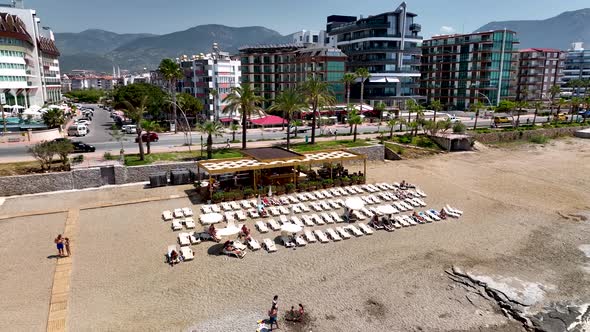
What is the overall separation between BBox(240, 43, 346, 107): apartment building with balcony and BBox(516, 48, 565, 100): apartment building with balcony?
65.0m

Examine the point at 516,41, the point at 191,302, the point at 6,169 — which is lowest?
the point at 191,302

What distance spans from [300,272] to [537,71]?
131767 mm

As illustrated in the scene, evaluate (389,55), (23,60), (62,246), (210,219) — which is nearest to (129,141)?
(210,219)

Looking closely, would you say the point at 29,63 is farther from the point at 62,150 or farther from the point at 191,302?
the point at 191,302

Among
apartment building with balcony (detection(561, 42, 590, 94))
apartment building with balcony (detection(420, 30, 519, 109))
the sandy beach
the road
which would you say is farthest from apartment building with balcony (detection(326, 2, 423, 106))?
apartment building with balcony (detection(561, 42, 590, 94))

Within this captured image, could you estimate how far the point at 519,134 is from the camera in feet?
232

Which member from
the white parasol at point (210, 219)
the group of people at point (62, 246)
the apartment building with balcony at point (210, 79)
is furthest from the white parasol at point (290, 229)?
the apartment building with balcony at point (210, 79)

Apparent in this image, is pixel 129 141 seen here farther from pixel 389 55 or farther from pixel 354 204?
pixel 389 55

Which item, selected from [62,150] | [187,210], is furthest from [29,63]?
[187,210]

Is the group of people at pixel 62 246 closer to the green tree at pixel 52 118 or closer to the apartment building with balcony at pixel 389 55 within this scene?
the green tree at pixel 52 118

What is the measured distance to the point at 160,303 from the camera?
62.5ft

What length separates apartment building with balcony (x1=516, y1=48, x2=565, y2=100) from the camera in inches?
4870

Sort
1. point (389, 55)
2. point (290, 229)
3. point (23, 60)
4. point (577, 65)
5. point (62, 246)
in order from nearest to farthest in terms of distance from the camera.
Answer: point (62, 246)
point (290, 229)
point (23, 60)
point (389, 55)
point (577, 65)

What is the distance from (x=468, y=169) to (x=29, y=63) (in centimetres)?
10660
